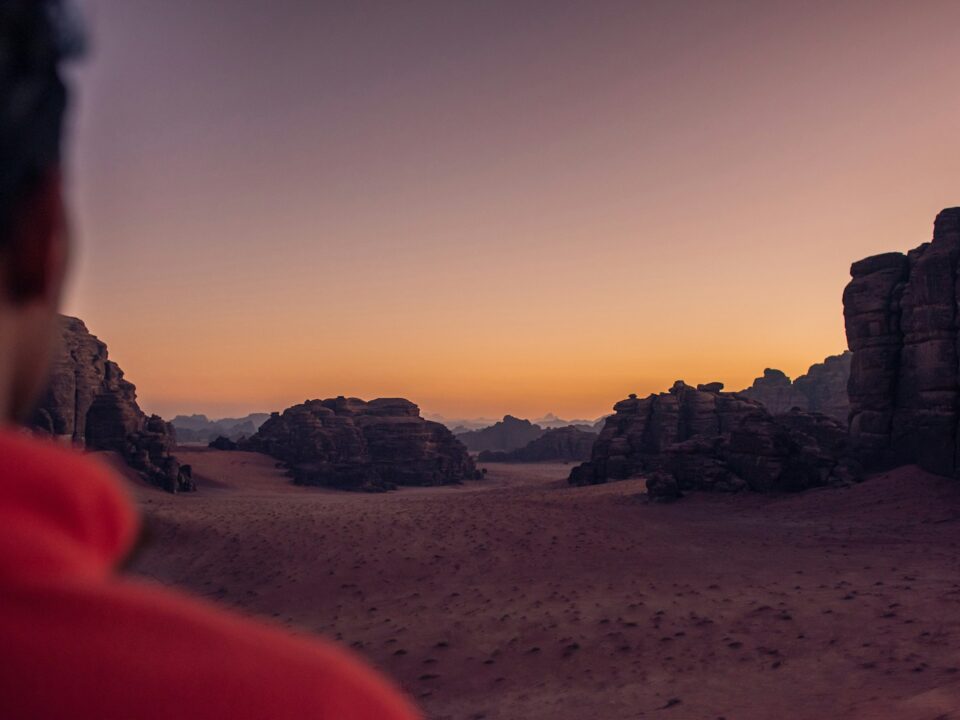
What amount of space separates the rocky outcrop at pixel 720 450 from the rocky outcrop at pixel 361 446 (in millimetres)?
15701

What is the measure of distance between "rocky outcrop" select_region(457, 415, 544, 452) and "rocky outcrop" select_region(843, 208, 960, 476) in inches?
3646

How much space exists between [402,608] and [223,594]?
18.9 feet

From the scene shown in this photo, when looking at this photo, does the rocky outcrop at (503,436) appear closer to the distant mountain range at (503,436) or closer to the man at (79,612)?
the distant mountain range at (503,436)

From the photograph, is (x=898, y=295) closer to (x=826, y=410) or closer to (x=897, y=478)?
(x=897, y=478)

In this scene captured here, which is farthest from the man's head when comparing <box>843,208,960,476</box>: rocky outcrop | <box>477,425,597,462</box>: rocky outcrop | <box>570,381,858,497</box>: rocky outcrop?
<box>477,425,597,462</box>: rocky outcrop

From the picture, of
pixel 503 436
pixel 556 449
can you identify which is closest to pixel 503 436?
pixel 503 436

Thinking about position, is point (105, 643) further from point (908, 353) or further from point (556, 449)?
point (556, 449)

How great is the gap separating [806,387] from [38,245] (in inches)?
3855

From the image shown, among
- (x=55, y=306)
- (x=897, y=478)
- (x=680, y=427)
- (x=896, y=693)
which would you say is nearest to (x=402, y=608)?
(x=896, y=693)

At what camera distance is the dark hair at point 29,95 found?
2.18 feet

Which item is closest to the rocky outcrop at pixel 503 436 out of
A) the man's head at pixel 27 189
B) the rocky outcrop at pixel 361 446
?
the rocky outcrop at pixel 361 446

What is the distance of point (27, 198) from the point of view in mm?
685

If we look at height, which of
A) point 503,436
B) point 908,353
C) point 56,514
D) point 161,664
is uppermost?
point 908,353

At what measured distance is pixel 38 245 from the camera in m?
Answer: 0.68
